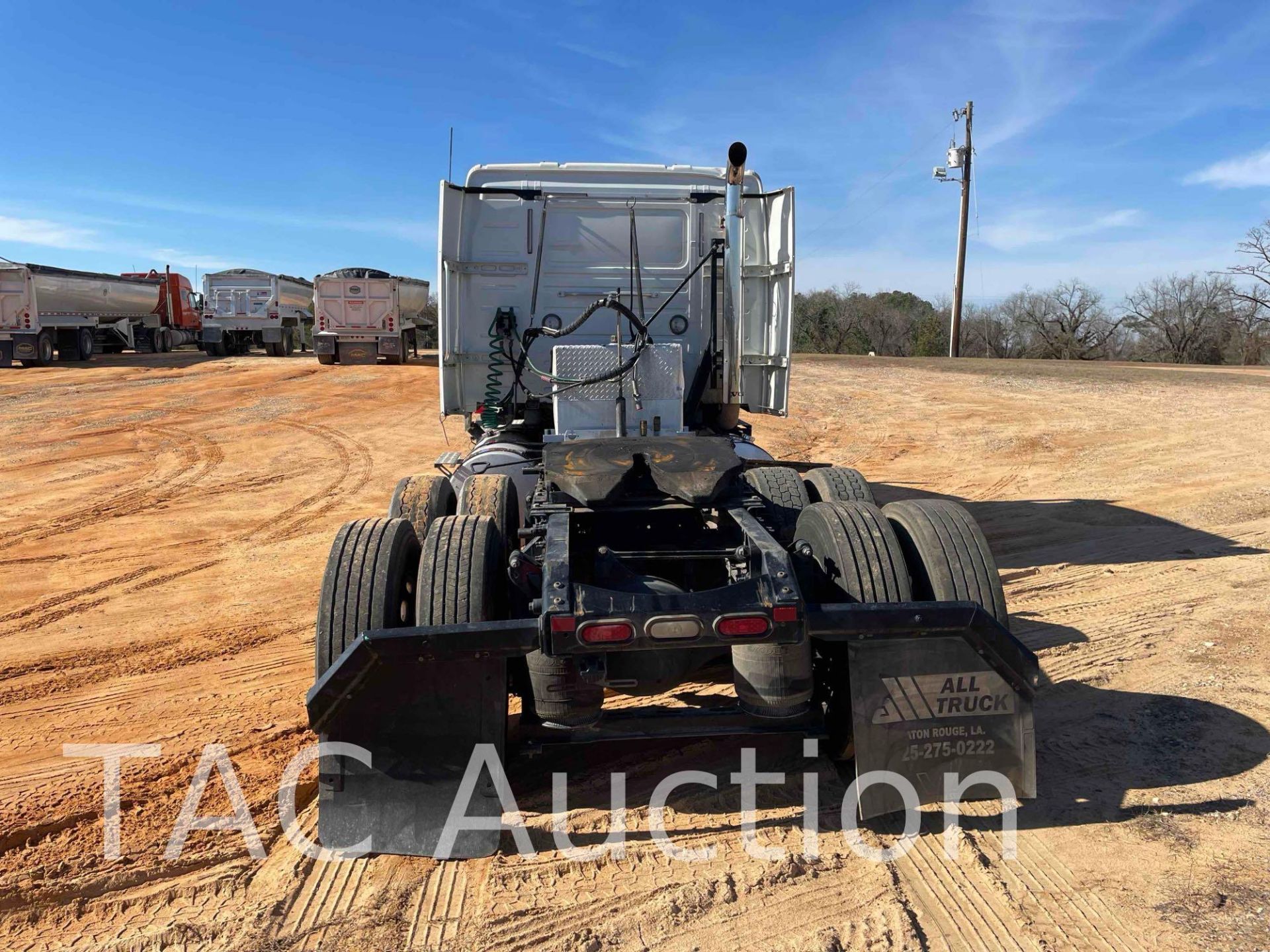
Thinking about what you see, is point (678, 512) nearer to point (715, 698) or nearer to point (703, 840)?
point (715, 698)

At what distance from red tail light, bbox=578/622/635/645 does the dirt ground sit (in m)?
0.89

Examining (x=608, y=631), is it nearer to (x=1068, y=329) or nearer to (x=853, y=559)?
(x=853, y=559)

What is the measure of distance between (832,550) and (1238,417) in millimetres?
14318

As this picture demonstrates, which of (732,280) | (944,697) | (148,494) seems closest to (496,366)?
(732,280)

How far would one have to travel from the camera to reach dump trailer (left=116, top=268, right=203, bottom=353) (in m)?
31.4

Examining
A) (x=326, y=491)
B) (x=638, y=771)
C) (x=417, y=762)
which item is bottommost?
(x=638, y=771)

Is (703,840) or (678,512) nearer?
(703,840)

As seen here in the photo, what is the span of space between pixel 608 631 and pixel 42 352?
1119 inches

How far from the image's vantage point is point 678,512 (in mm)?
4270

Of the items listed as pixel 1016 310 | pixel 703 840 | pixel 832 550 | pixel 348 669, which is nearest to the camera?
pixel 348 669

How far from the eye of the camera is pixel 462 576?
3.43m

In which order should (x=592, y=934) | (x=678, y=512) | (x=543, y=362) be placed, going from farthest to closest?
(x=543, y=362) → (x=678, y=512) → (x=592, y=934)

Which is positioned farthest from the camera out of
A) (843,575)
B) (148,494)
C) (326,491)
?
(326,491)

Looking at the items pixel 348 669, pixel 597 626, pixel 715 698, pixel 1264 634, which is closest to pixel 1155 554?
pixel 1264 634
